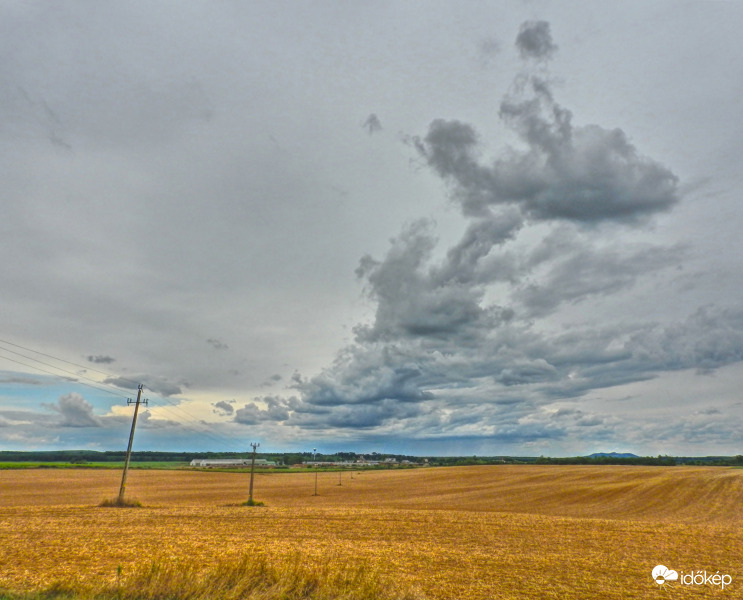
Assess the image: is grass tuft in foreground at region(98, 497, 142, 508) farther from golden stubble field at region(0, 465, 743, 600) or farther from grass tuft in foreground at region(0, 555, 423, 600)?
grass tuft in foreground at region(0, 555, 423, 600)

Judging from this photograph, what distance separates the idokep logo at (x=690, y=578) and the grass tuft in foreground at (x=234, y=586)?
497 inches

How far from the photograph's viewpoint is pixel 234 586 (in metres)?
16.6

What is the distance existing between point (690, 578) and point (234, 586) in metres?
21.0

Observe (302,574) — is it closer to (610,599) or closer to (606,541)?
(610,599)

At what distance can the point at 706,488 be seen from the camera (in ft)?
237

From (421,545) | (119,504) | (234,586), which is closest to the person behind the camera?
(234,586)

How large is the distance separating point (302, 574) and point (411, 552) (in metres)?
10.2

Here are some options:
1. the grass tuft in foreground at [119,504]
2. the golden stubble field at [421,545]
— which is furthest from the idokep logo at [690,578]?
the grass tuft in foreground at [119,504]

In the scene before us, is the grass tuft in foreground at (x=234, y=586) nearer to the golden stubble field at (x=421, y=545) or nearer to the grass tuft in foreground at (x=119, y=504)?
the golden stubble field at (x=421, y=545)

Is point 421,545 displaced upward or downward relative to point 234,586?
downward

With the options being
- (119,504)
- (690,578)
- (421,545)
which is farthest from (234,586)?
(119,504)

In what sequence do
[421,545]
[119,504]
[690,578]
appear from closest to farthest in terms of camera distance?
[690,578] < [421,545] < [119,504]

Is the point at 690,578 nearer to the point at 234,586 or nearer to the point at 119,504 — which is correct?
the point at 234,586

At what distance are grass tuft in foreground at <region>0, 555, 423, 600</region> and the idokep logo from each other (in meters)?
12.6
